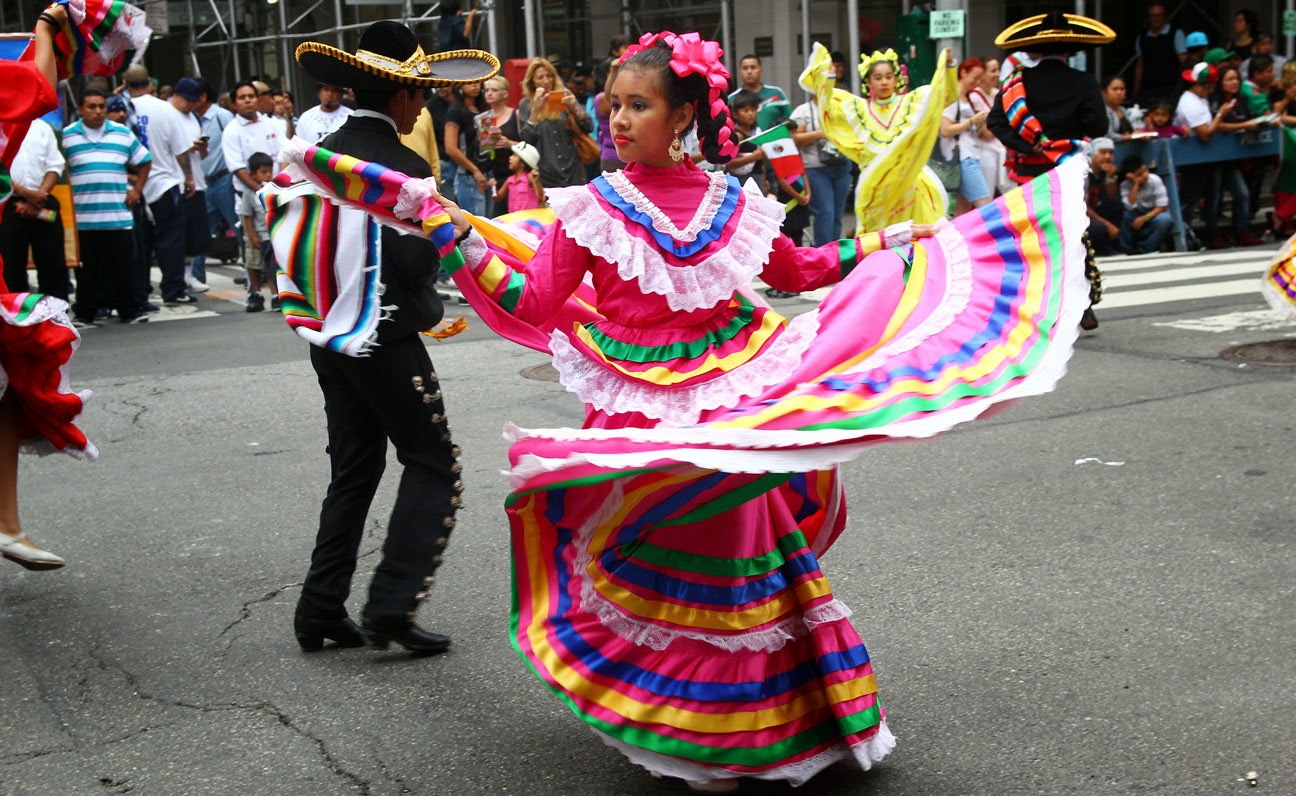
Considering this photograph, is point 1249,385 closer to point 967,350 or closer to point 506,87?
point 967,350

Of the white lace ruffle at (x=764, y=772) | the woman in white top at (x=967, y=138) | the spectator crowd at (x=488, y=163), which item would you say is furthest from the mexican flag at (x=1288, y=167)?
the white lace ruffle at (x=764, y=772)

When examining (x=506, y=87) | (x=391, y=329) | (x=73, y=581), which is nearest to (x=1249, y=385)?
(x=391, y=329)

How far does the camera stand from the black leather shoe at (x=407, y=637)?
4.16 metres

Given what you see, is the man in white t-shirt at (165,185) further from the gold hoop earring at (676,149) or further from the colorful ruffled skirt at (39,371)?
the gold hoop earring at (676,149)

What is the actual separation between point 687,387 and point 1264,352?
19.9 feet

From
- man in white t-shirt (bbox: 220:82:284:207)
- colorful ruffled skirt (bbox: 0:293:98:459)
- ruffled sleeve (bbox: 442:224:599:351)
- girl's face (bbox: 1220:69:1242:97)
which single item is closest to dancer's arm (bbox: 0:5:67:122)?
colorful ruffled skirt (bbox: 0:293:98:459)

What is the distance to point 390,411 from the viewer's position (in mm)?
4145

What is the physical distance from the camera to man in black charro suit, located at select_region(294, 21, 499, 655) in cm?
403

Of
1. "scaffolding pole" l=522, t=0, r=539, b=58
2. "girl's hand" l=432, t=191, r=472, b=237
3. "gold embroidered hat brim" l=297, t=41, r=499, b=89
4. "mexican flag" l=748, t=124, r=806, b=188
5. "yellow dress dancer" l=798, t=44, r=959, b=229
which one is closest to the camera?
"girl's hand" l=432, t=191, r=472, b=237

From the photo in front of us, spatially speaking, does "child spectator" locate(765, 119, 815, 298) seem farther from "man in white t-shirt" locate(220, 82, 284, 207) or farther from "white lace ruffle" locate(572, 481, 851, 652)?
"white lace ruffle" locate(572, 481, 851, 652)

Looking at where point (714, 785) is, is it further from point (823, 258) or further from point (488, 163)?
point (488, 163)

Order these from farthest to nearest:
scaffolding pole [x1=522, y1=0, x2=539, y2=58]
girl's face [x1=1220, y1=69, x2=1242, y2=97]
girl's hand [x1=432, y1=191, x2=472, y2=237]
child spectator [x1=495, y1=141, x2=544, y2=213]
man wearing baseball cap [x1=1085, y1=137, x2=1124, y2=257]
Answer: scaffolding pole [x1=522, y1=0, x2=539, y2=58] < girl's face [x1=1220, y1=69, x2=1242, y2=97] < man wearing baseball cap [x1=1085, y1=137, x2=1124, y2=257] < child spectator [x1=495, y1=141, x2=544, y2=213] < girl's hand [x1=432, y1=191, x2=472, y2=237]

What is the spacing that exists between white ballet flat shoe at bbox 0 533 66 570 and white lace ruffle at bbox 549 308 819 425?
2397 millimetres

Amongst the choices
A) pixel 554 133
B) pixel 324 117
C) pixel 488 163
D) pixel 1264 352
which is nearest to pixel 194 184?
pixel 488 163
